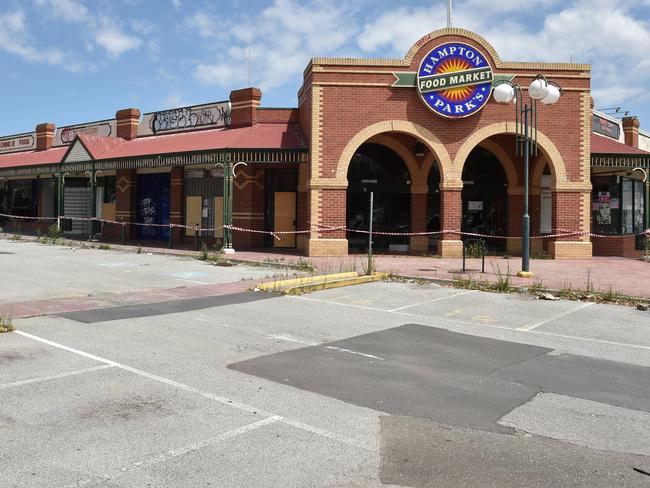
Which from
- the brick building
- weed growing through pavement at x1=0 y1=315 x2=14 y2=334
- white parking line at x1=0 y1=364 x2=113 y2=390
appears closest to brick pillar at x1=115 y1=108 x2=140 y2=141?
the brick building

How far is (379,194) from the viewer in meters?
22.9

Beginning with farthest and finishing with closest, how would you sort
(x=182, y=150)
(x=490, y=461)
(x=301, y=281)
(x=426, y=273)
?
(x=182, y=150) < (x=426, y=273) < (x=301, y=281) < (x=490, y=461)

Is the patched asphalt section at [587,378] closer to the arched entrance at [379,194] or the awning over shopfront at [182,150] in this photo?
the awning over shopfront at [182,150]

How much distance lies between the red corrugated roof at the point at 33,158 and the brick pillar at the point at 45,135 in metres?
0.50

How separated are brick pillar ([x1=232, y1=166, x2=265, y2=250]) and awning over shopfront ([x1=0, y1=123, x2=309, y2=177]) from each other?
1.64 m

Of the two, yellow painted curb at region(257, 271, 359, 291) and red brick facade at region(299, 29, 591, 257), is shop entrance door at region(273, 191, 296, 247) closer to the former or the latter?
red brick facade at region(299, 29, 591, 257)

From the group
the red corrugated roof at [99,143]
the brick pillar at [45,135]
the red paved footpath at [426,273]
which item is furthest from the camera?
the brick pillar at [45,135]

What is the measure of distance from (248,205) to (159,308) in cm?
1347

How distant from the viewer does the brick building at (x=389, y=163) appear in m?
19.8

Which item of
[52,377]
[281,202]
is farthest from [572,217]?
[52,377]

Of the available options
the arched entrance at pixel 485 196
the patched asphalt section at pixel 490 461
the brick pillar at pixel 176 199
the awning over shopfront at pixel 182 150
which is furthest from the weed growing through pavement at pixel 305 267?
the patched asphalt section at pixel 490 461

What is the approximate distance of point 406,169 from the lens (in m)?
22.9

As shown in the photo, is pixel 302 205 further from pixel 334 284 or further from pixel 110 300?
pixel 110 300

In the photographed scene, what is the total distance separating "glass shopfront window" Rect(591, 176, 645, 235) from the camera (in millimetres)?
22688
